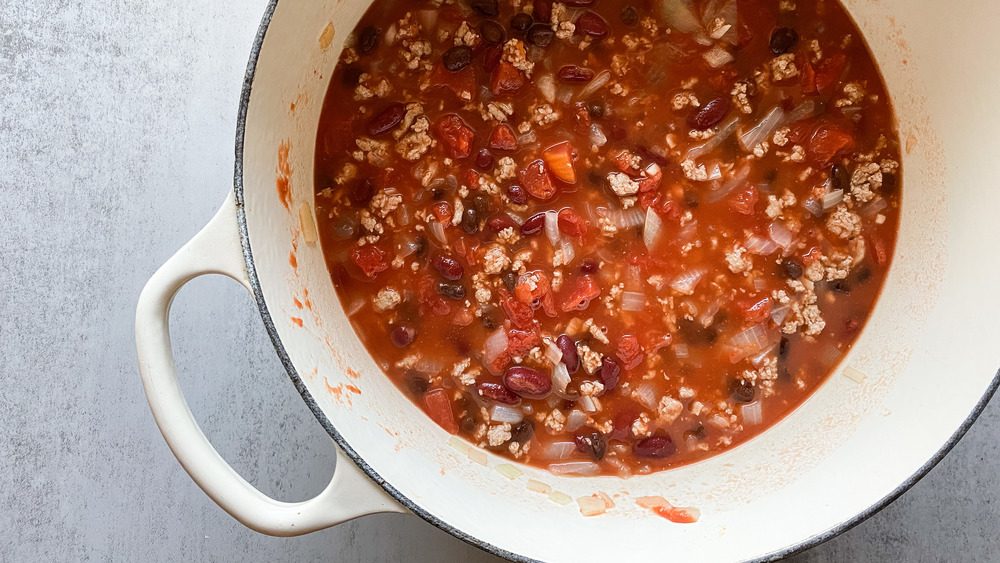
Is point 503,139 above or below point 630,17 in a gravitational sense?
below

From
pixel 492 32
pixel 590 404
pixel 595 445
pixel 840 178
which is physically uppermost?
pixel 492 32

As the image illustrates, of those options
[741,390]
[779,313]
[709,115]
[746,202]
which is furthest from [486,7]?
[741,390]

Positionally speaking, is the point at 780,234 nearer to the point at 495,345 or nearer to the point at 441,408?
the point at 495,345

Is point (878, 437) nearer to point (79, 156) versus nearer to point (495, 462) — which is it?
point (495, 462)

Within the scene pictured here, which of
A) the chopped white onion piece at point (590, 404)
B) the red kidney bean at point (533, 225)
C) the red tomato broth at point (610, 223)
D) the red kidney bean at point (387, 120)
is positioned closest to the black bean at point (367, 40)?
the red tomato broth at point (610, 223)

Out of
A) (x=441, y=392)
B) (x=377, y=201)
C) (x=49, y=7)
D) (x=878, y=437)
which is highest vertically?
(x=49, y=7)

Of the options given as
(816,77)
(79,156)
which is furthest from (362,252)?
(816,77)

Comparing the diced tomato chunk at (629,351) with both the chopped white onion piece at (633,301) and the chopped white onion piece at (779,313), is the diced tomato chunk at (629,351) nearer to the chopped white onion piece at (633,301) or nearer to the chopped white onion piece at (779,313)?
the chopped white onion piece at (633,301)
